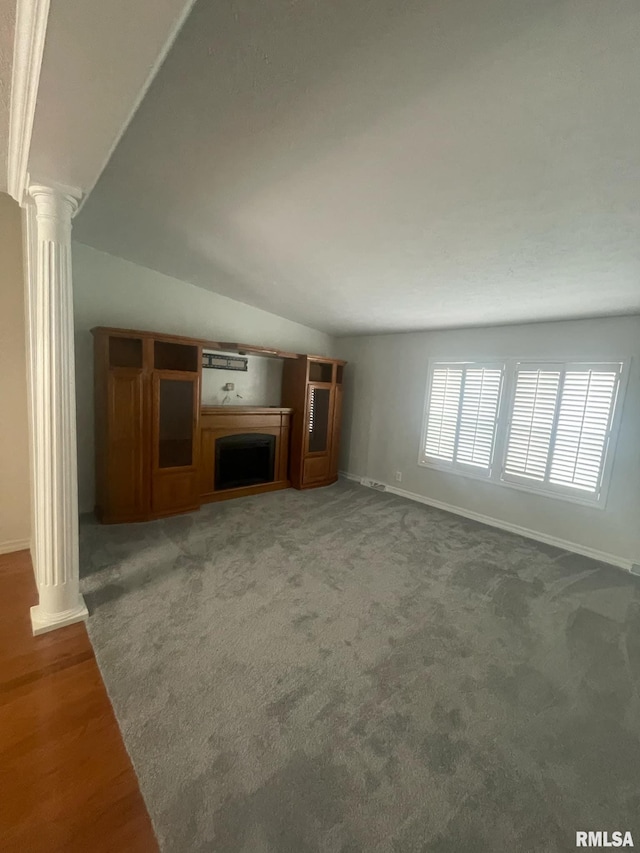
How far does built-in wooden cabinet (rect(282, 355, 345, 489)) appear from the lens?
445 cm

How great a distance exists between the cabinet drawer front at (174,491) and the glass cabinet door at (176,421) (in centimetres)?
12

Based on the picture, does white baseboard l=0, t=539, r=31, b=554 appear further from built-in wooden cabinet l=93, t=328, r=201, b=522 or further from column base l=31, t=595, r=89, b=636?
column base l=31, t=595, r=89, b=636

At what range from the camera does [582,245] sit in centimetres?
188

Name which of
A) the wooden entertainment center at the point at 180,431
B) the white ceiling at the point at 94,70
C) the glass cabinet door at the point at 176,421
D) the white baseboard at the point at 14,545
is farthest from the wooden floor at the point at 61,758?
the white ceiling at the point at 94,70

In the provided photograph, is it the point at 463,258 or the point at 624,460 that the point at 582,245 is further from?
the point at 624,460

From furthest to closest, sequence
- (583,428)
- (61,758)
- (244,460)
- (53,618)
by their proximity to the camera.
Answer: (244,460)
(583,428)
(53,618)
(61,758)

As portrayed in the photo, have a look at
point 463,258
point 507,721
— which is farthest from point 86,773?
point 463,258

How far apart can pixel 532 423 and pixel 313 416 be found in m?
2.63

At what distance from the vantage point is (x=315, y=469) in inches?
187

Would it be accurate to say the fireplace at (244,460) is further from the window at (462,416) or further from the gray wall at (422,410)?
the window at (462,416)

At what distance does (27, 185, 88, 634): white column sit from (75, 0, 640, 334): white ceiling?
22.8 inches

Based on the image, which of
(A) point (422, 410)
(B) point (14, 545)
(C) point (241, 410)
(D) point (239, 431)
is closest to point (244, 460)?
(D) point (239, 431)

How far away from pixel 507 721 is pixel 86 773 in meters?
1.73

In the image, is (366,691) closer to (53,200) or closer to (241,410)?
(53,200)
